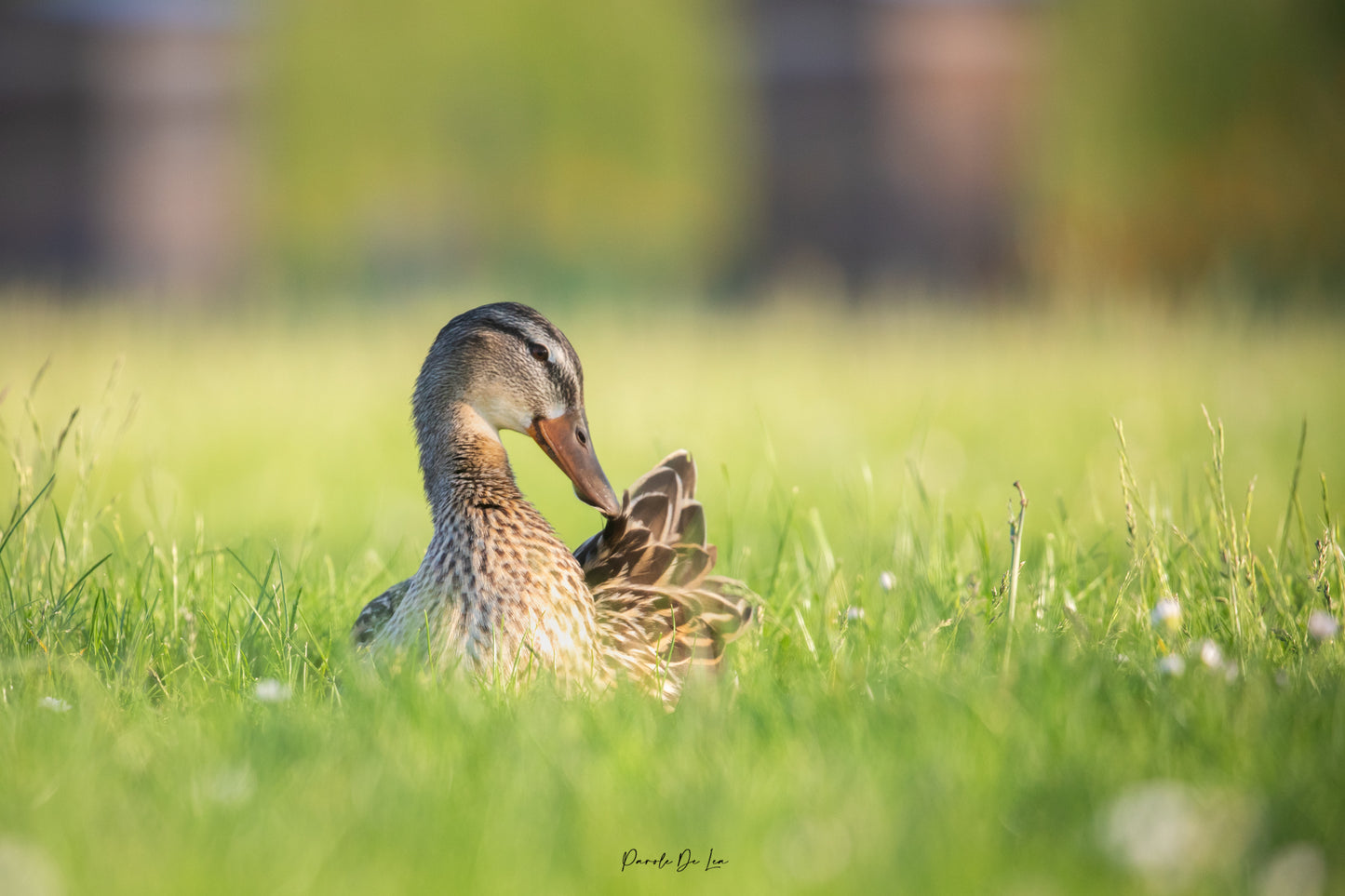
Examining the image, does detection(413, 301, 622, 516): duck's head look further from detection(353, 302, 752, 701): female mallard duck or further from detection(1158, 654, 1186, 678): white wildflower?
detection(1158, 654, 1186, 678): white wildflower

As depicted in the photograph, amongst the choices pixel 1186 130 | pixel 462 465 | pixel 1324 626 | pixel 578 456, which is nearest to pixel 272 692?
pixel 462 465

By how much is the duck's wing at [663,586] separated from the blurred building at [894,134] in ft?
49.3

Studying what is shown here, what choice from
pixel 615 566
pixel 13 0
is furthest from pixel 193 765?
pixel 13 0

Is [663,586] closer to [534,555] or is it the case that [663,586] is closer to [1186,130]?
[534,555]

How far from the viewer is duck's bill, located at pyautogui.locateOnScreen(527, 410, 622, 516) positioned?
3268 mm

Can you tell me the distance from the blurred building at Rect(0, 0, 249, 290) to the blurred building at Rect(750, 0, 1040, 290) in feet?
37.4

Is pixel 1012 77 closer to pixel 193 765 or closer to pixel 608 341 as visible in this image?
pixel 608 341

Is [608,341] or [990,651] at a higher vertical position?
[990,651]

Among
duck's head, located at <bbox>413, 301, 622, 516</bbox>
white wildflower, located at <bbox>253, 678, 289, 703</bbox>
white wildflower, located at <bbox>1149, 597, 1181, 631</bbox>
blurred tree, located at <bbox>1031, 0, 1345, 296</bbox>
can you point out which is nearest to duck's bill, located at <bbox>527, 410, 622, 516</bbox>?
duck's head, located at <bbox>413, 301, 622, 516</bbox>

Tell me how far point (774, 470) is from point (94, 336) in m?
9.55

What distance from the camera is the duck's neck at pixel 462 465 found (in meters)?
3.17

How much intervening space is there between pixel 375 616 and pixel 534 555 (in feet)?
1.84

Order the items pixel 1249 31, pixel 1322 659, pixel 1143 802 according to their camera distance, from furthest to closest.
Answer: pixel 1249 31 → pixel 1322 659 → pixel 1143 802

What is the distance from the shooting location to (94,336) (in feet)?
37.3
